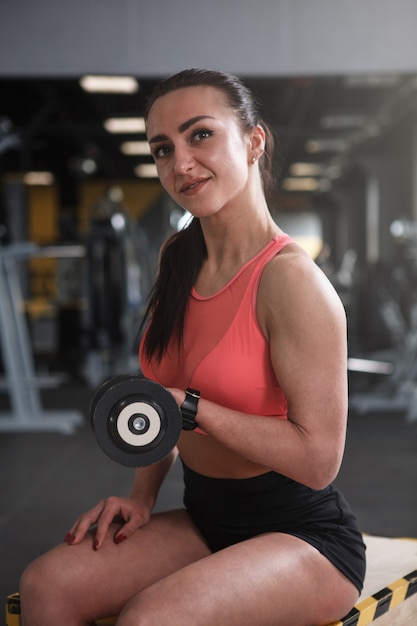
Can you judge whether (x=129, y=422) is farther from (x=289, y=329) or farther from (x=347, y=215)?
(x=347, y=215)

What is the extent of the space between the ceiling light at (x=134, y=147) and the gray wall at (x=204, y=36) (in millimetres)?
7113

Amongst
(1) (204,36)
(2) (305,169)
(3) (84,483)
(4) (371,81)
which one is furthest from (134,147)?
(3) (84,483)

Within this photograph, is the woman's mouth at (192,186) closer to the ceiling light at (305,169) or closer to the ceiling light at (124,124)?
the ceiling light at (124,124)

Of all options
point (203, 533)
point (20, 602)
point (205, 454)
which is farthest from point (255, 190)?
point (20, 602)

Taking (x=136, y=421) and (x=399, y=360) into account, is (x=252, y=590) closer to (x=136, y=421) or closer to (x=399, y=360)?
(x=136, y=421)

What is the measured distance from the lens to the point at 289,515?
3.90 ft

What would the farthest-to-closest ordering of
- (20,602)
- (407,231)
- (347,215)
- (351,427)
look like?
(347,215)
(407,231)
(351,427)
(20,602)

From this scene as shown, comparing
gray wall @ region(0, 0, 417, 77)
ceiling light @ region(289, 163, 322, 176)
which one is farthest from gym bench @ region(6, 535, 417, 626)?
ceiling light @ region(289, 163, 322, 176)

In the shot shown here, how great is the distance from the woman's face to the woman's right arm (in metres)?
0.46

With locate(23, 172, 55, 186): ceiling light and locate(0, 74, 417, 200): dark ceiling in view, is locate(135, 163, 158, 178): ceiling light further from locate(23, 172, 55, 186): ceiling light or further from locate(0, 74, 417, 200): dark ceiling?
locate(23, 172, 55, 186): ceiling light

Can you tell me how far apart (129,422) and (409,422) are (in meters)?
4.33

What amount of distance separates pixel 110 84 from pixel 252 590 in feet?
26.6

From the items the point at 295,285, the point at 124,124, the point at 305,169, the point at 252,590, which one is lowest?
the point at 252,590

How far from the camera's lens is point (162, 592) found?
1.05 metres
